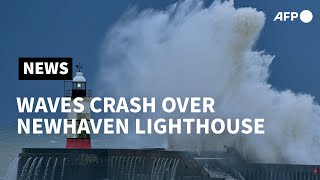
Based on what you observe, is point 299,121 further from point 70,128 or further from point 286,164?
point 70,128

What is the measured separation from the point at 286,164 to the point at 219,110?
579 centimetres

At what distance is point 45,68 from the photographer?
4912 centimetres

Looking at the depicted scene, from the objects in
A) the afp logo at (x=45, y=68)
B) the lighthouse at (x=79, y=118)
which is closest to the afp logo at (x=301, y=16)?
the lighthouse at (x=79, y=118)

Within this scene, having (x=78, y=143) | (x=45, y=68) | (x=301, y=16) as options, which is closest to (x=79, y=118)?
(x=78, y=143)

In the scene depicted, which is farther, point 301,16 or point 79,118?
point 301,16

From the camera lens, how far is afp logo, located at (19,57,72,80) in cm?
4906

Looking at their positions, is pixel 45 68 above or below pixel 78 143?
above

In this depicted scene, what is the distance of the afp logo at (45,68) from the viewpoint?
49.1 m

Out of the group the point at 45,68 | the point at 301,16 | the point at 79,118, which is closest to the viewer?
the point at 45,68

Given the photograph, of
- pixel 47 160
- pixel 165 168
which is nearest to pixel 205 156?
pixel 165 168

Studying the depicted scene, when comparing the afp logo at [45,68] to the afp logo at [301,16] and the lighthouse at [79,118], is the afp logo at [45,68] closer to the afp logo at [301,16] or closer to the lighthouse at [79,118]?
the lighthouse at [79,118]

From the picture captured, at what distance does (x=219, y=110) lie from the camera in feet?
194

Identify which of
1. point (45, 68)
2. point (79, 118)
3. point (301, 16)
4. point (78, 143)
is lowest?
point (78, 143)

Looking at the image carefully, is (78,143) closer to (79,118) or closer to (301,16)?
(79,118)
